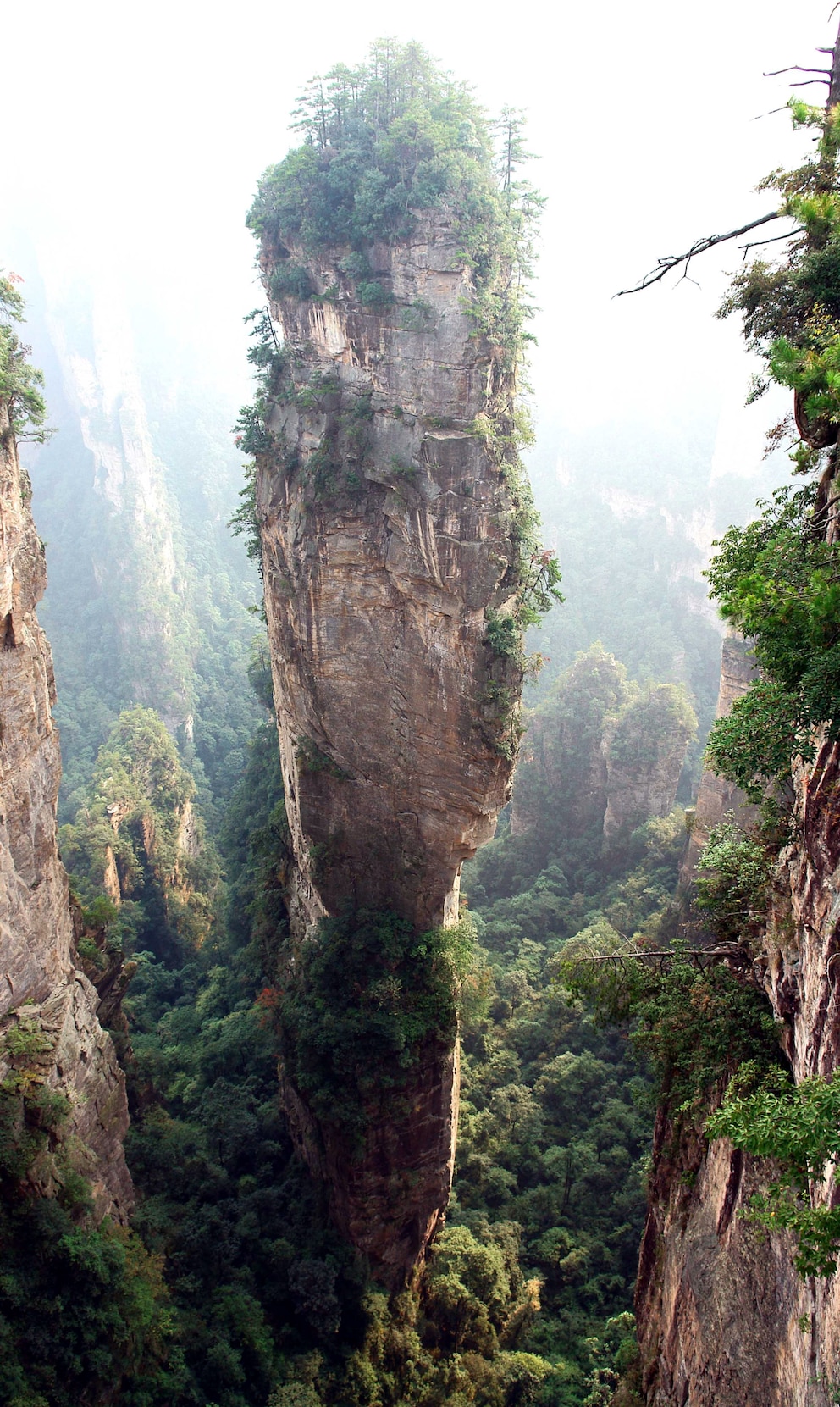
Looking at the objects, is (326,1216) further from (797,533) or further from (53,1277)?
(797,533)

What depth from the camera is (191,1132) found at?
16703mm

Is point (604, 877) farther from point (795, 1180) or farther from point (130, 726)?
point (795, 1180)

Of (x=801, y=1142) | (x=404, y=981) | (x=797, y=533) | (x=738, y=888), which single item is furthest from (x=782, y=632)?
(x=404, y=981)

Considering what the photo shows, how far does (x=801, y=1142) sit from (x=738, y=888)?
195 inches

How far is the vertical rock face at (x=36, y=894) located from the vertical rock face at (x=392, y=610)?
5247 millimetres

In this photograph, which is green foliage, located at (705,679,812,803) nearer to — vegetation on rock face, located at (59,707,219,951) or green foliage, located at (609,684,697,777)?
vegetation on rock face, located at (59,707,219,951)

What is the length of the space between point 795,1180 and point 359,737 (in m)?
13.2

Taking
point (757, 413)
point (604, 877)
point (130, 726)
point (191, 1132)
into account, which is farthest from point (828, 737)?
point (757, 413)

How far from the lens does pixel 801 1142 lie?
4.17 m

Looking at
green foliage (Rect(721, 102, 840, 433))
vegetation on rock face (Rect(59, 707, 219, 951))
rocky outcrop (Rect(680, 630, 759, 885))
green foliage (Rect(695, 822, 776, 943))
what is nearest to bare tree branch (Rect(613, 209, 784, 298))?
green foliage (Rect(721, 102, 840, 433))

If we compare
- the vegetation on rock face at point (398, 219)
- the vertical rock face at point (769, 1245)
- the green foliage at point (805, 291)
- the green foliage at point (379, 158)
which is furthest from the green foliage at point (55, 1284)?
the green foliage at point (379, 158)

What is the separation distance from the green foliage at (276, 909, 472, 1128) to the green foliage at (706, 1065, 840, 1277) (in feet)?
38.2

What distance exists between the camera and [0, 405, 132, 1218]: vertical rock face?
11.5 m

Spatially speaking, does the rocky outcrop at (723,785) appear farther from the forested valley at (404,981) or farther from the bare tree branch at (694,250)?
the bare tree branch at (694,250)
